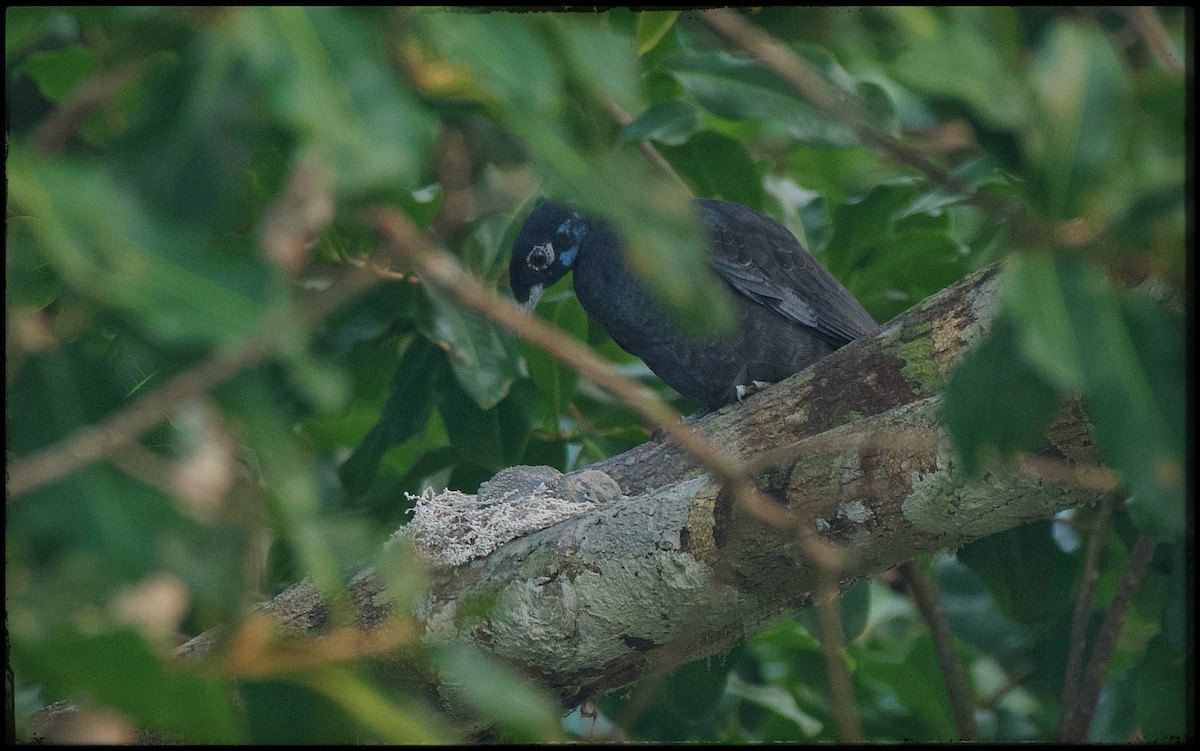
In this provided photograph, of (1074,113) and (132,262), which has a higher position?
(132,262)

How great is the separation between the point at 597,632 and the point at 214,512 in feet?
4.38

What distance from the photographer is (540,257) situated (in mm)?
3914

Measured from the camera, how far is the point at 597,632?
7.49 feet

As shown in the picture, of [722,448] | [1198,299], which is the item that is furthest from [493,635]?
[1198,299]

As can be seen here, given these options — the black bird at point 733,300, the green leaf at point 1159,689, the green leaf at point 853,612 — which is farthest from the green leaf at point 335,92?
the black bird at point 733,300

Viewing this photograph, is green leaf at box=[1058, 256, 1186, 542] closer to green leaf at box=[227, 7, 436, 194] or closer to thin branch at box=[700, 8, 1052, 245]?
thin branch at box=[700, 8, 1052, 245]

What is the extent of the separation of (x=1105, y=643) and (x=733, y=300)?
1.49m

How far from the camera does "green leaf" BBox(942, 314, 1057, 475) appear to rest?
44.8 inches

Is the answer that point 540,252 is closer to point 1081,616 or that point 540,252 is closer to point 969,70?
point 1081,616

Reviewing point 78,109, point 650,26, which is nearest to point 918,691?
point 650,26

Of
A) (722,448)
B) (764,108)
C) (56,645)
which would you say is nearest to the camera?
(56,645)

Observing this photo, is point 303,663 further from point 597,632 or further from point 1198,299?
point 597,632

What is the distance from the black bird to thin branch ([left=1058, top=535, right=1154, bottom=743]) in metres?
1.05

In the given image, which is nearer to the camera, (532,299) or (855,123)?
(855,123)
